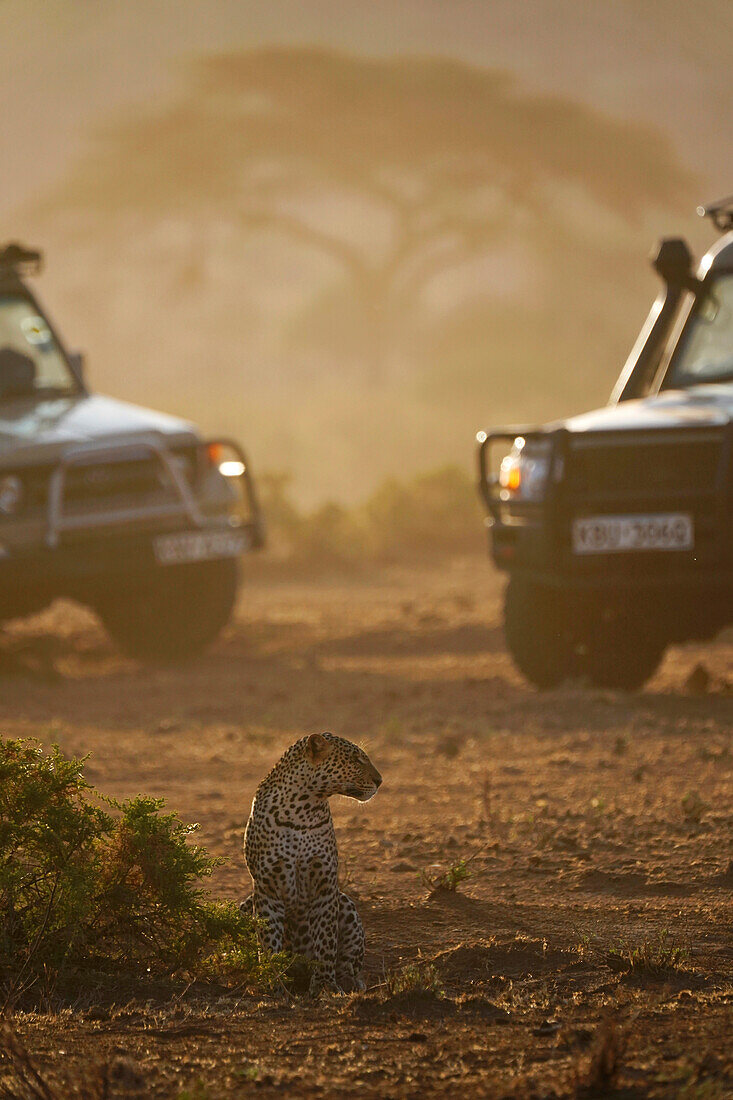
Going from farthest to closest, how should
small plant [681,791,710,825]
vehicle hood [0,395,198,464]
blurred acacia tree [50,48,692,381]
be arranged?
1. blurred acacia tree [50,48,692,381]
2. vehicle hood [0,395,198,464]
3. small plant [681,791,710,825]

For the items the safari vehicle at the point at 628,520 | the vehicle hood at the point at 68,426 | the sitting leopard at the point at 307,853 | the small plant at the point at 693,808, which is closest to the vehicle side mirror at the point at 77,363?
the vehicle hood at the point at 68,426

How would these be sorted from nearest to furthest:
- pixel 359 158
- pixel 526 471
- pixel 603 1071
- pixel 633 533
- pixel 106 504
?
pixel 603 1071
pixel 633 533
pixel 526 471
pixel 106 504
pixel 359 158

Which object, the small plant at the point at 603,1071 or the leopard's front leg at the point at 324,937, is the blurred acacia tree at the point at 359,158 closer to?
the leopard's front leg at the point at 324,937

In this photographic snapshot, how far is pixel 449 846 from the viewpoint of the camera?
248 inches

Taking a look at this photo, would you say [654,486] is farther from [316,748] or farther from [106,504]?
[316,748]

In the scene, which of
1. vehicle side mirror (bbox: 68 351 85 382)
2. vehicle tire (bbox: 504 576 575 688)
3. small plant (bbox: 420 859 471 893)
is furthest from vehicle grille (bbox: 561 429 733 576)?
vehicle side mirror (bbox: 68 351 85 382)

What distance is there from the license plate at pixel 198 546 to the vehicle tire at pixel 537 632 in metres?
2.28

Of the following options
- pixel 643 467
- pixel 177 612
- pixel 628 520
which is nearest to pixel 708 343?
pixel 643 467

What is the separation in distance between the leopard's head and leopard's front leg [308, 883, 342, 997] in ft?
0.83

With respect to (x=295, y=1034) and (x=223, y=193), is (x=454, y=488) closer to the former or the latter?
(x=295, y=1034)

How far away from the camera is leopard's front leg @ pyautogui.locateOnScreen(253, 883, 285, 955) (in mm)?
4680

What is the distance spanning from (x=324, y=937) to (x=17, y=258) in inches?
313

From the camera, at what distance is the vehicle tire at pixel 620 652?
927 centimetres

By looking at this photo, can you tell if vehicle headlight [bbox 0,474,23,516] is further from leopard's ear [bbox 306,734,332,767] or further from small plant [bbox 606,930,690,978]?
small plant [bbox 606,930,690,978]
